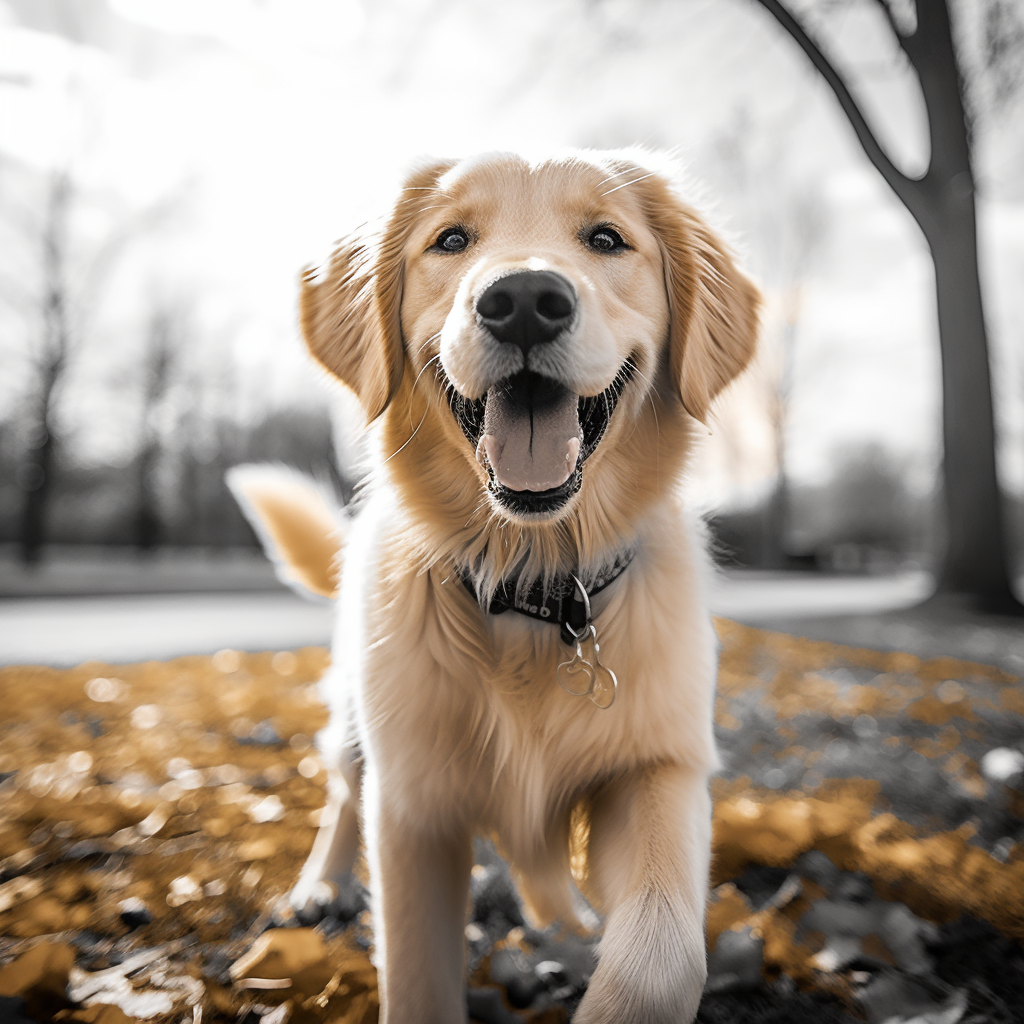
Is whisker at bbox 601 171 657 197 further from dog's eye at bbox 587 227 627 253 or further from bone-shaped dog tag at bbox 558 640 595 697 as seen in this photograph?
bone-shaped dog tag at bbox 558 640 595 697

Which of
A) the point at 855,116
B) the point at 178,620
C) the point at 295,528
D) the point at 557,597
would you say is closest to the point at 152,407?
the point at 178,620

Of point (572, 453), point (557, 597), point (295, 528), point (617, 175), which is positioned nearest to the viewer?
point (572, 453)

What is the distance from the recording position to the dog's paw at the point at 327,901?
238 cm

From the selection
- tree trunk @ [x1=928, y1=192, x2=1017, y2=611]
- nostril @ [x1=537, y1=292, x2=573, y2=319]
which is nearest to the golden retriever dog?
nostril @ [x1=537, y1=292, x2=573, y2=319]

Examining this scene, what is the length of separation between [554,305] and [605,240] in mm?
544

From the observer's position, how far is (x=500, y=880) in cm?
257

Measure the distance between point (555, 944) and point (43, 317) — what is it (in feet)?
61.3

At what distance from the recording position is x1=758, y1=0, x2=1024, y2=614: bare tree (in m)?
8.20

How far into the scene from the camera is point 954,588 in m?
8.41

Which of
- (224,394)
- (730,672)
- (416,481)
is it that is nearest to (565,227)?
(416,481)

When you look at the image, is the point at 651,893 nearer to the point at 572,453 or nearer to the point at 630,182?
the point at 572,453

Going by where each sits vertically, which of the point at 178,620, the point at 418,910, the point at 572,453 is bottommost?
the point at 178,620

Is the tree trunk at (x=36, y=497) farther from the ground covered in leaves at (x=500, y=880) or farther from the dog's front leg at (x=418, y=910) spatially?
the dog's front leg at (x=418, y=910)

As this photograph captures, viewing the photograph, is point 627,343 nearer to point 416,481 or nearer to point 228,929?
point 416,481
